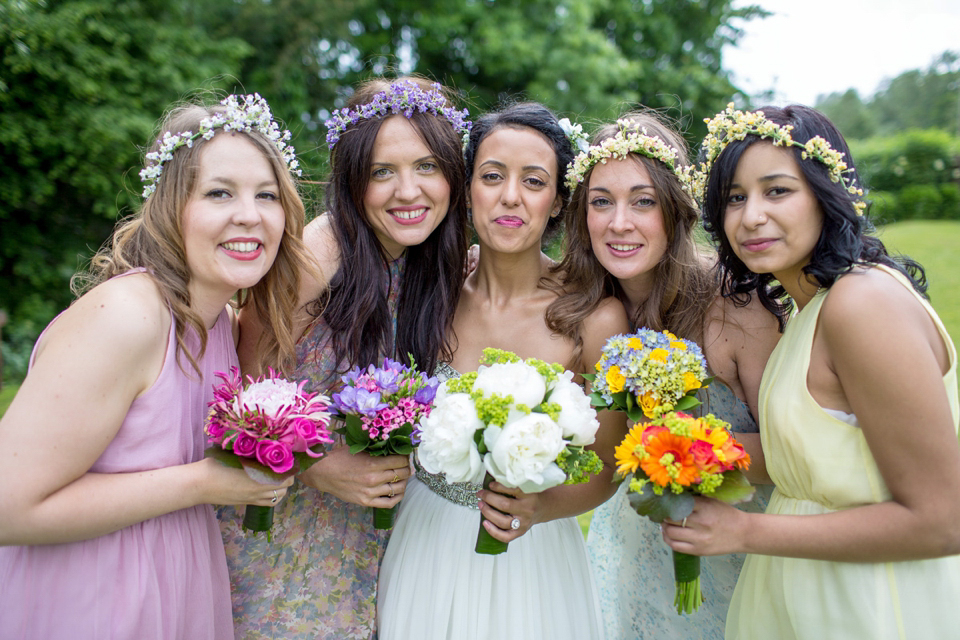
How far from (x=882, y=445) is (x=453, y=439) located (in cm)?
149

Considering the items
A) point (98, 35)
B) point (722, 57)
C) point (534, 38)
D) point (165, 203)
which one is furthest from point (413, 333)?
point (722, 57)

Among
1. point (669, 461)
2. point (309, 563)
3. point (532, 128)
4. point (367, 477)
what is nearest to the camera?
point (669, 461)

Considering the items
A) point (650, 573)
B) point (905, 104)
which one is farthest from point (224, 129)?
point (905, 104)

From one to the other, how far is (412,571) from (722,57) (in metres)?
18.1

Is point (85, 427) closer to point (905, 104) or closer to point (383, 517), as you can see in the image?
point (383, 517)

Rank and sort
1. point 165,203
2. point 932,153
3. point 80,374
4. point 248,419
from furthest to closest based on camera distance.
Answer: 1. point 932,153
2. point 165,203
3. point 248,419
4. point 80,374

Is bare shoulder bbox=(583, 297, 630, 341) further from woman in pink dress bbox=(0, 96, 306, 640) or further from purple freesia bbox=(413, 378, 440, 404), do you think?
woman in pink dress bbox=(0, 96, 306, 640)

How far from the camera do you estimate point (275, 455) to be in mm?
2328

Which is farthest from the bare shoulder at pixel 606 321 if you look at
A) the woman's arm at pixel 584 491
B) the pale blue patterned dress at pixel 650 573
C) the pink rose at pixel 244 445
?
the pink rose at pixel 244 445

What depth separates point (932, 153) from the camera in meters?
26.4

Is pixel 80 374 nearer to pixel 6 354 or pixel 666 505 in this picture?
pixel 666 505

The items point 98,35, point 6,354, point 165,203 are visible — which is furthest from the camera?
point 6,354

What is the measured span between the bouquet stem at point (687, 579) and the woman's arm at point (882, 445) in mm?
111

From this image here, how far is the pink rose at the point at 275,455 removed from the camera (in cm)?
231
